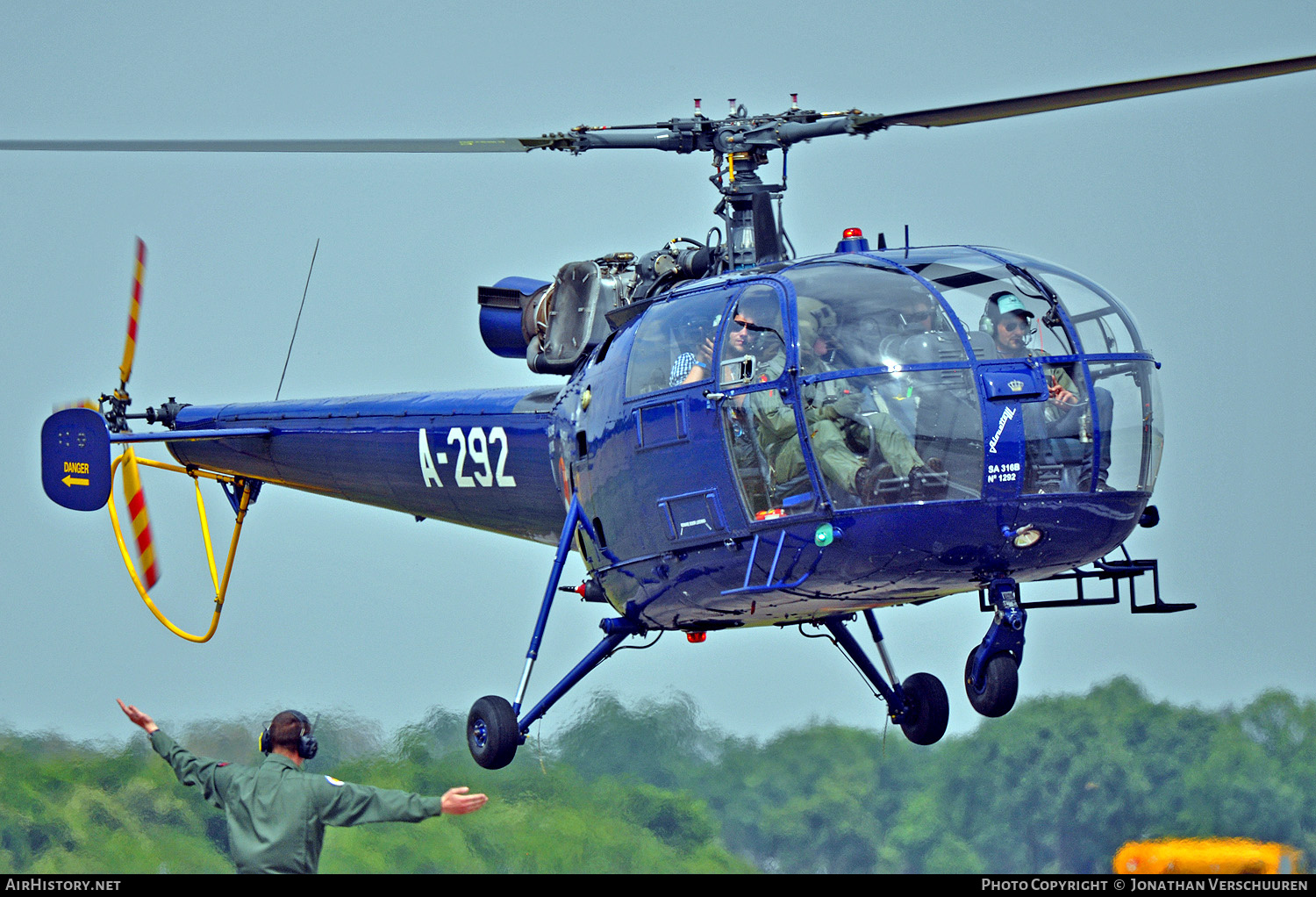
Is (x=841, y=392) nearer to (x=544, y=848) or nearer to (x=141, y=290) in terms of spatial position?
(x=544, y=848)

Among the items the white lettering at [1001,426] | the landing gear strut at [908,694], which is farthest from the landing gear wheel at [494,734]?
the white lettering at [1001,426]

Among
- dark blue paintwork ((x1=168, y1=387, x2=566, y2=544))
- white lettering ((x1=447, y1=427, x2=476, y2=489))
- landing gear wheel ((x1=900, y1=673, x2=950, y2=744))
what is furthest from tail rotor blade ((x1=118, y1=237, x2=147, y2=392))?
landing gear wheel ((x1=900, y1=673, x2=950, y2=744))

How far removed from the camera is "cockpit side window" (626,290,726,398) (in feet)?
36.4

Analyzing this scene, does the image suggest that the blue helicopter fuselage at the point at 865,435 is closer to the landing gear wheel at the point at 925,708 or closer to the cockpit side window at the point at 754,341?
the cockpit side window at the point at 754,341

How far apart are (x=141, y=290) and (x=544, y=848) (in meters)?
6.27

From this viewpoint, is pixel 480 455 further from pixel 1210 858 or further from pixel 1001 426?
pixel 1210 858

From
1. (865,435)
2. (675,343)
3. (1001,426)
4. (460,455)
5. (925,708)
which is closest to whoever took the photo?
(1001,426)

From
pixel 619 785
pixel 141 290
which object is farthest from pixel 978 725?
pixel 141 290

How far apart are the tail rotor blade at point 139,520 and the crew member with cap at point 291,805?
302 inches

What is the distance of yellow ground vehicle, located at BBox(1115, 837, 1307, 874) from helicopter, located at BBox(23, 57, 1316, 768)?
132 cm

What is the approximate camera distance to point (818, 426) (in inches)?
402

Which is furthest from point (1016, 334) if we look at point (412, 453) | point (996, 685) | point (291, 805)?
point (412, 453)

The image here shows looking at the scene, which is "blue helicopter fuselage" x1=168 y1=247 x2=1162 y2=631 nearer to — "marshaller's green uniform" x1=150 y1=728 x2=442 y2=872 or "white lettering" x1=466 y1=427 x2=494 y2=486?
"white lettering" x1=466 y1=427 x2=494 y2=486

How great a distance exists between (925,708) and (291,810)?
263 inches
